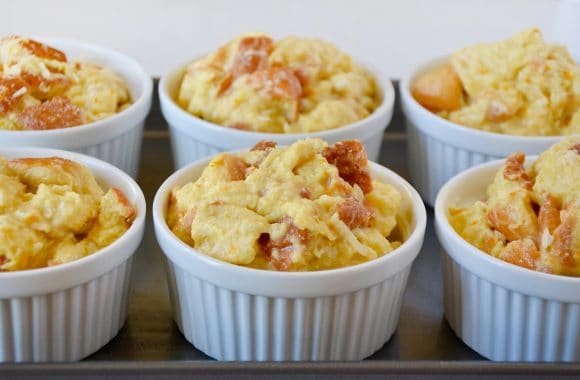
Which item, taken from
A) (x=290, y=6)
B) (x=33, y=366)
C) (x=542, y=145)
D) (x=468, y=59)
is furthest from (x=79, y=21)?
(x=33, y=366)

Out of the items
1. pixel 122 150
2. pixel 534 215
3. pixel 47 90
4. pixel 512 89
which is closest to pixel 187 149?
pixel 122 150

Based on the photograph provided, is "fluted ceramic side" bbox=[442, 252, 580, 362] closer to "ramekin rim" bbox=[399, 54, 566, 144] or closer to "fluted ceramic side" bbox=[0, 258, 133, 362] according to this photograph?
"ramekin rim" bbox=[399, 54, 566, 144]

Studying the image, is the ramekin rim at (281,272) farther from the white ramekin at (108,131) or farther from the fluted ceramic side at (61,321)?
the white ramekin at (108,131)

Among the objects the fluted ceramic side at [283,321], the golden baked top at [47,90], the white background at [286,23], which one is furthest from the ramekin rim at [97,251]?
the white background at [286,23]

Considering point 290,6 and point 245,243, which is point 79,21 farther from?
point 245,243

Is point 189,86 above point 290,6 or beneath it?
above

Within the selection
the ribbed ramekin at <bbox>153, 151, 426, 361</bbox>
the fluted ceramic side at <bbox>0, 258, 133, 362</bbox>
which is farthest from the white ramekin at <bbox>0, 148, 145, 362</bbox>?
the ribbed ramekin at <bbox>153, 151, 426, 361</bbox>
